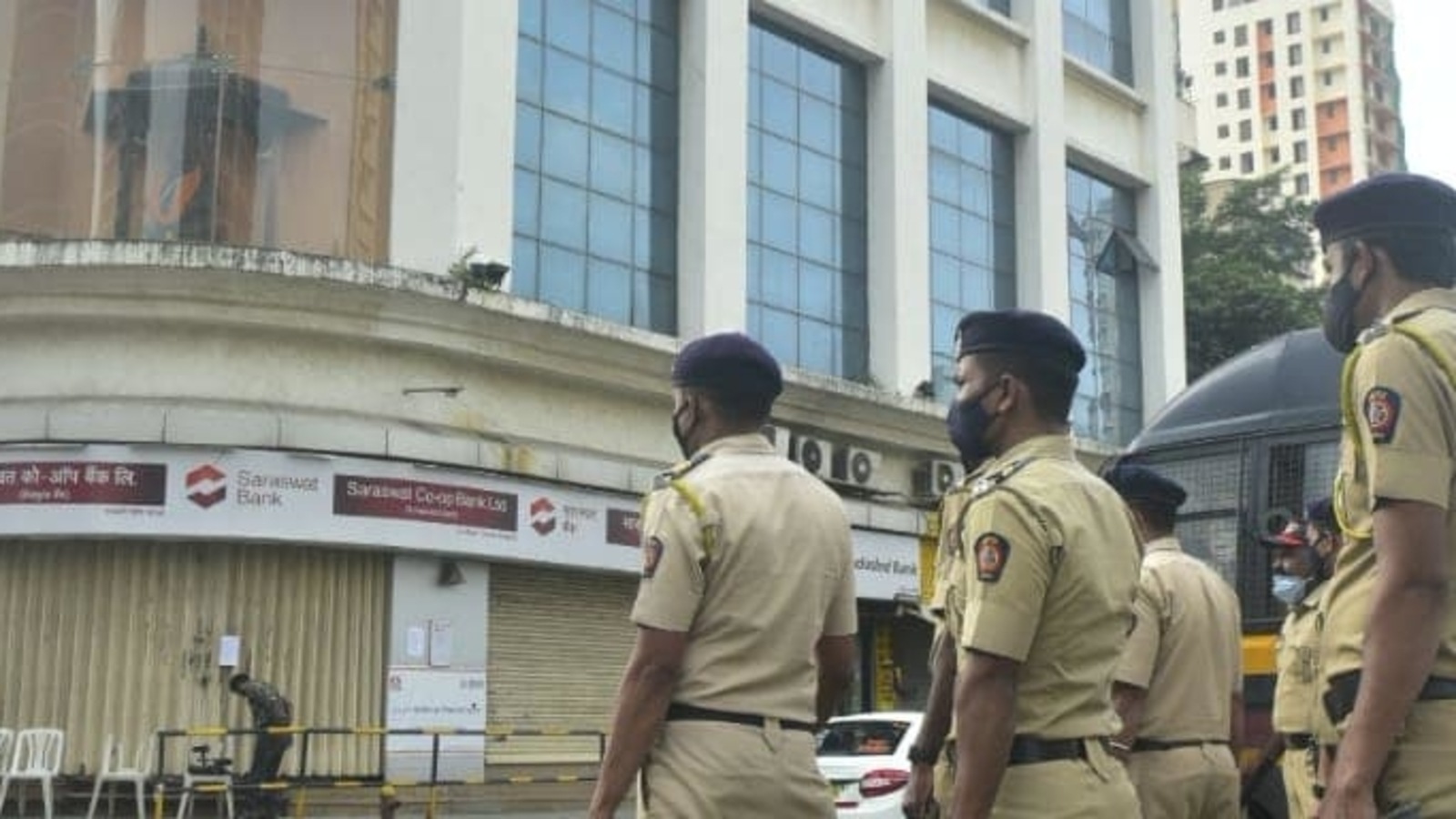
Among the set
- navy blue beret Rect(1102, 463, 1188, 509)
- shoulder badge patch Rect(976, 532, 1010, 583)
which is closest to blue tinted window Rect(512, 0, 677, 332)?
navy blue beret Rect(1102, 463, 1188, 509)

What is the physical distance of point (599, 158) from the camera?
19.0 meters

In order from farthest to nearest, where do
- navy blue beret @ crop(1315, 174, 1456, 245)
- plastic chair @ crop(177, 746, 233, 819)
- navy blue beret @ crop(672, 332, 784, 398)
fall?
plastic chair @ crop(177, 746, 233, 819) → navy blue beret @ crop(672, 332, 784, 398) → navy blue beret @ crop(1315, 174, 1456, 245)

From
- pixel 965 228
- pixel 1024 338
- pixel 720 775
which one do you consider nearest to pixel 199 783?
pixel 720 775

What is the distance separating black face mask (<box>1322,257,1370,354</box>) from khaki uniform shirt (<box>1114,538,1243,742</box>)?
7.42 ft

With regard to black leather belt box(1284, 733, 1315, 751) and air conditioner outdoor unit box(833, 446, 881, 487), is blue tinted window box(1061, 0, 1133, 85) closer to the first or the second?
air conditioner outdoor unit box(833, 446, 881, 487)

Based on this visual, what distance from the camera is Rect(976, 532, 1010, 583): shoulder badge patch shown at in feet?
11.3

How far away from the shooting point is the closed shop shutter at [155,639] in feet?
50.1

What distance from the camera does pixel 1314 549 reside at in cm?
683

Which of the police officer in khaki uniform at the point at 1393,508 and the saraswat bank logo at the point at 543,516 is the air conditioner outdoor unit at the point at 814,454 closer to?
the saraswat bank logo at the point at 543,516

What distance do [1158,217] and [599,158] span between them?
11913 mm

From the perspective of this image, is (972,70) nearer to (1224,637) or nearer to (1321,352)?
(1321,352)

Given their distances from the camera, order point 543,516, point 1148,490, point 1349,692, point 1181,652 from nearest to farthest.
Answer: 1. point 1349,692
2. point 1181,652
3. point 1148,490
4. point 543,516

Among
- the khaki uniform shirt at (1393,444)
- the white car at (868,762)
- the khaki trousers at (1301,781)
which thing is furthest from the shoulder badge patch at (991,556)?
the white car at (868,762)

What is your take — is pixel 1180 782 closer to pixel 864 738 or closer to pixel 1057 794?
pixel 1057 794
